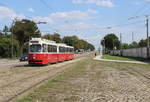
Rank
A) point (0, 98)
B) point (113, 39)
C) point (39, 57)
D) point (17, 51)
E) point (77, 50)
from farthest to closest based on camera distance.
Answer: point (77, 50), point (113, 39), point (17, 51), point (39, 57), point (0, 98)

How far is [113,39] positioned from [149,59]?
3584 inches

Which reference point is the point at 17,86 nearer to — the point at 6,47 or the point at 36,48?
the point at 36,48

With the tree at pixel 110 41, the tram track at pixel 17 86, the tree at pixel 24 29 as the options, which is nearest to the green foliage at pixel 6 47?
the tree at pixel 24 29

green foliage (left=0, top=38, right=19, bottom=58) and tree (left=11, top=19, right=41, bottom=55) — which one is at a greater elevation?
tree (left=11, top=19, right=41, bottom=55)

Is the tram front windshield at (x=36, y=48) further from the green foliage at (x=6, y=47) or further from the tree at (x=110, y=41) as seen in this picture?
the tree at (x=110, y=41)

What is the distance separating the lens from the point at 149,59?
45469 millimetres

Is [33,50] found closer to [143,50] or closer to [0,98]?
[0,98]

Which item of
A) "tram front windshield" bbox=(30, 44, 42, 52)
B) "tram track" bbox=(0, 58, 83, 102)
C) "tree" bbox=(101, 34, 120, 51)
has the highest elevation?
"tree" bbox=(101, 34, 120, 51)

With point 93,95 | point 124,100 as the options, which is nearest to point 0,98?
point 93,95

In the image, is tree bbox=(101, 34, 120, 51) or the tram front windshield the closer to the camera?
the tram front windshield

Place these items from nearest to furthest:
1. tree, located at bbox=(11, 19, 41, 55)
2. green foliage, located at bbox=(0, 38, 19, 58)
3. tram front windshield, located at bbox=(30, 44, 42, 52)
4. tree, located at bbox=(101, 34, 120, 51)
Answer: tram front windshield, located at bbox=(30, 44, 42, 52) → green foliage, located at bbox=(0, 38, 19, 58) → tree, located at bbox=(11, 19, 41, 55) → tree, located at bbox=(101, 34, 120, 51)

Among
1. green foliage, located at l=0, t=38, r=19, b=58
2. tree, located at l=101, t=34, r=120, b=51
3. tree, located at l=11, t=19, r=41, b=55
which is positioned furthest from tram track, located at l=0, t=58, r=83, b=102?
tree, located at l=101, t=34, r=120, b=51

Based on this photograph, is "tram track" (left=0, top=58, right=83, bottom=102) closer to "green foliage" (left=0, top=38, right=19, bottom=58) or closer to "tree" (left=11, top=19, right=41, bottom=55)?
"green foliage" (left=0, top=38, right=19, bottom=58)

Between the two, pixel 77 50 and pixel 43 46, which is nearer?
pixel 43 46
